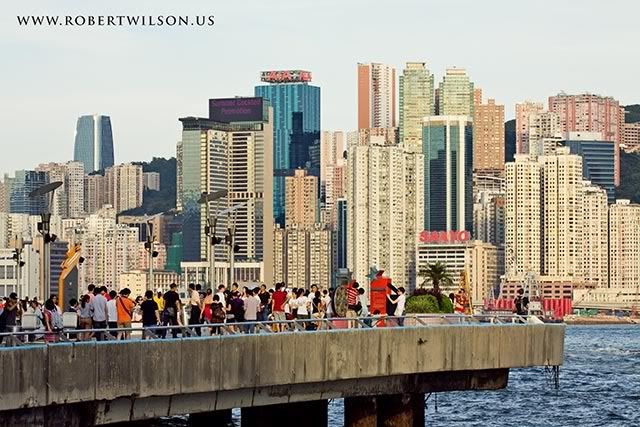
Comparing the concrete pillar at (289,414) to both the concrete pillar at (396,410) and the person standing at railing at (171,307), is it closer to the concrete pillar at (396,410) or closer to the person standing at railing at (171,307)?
the concrete pillar at (396,410)

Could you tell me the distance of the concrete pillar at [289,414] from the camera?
40.0 metres

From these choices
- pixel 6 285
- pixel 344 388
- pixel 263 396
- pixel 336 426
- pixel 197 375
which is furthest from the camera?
pixel 6 285

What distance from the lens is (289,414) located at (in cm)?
4044

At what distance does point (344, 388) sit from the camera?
37.7 meters

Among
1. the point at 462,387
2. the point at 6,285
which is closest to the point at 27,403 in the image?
the point at 462,387

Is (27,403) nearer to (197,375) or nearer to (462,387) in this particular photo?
(197,375)

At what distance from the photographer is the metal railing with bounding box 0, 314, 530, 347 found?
31.0 metres

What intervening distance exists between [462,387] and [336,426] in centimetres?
1911

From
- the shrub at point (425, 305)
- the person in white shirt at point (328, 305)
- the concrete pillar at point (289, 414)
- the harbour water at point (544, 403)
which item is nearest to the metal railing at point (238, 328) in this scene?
the person in white shirt at point (328, 305)

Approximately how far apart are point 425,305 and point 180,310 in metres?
11.3

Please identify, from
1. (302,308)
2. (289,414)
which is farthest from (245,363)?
(289,414)

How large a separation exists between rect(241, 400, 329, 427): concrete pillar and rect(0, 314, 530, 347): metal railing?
68.3 inches

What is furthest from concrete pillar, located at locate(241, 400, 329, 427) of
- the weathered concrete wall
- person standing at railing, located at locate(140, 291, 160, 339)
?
person standing at railing, located at locate(140, 291, 160, 339)

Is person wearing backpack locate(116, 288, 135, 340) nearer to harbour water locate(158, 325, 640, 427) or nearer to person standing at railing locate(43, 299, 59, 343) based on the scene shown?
person standing at railing locate(43, 299, 59, 343)
